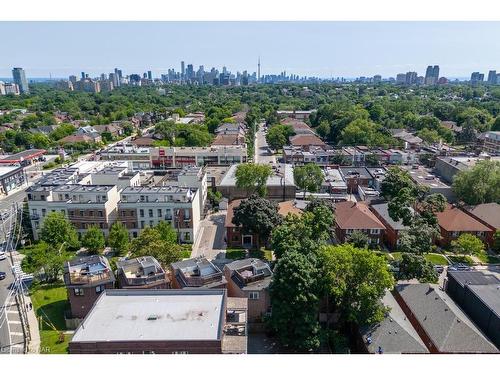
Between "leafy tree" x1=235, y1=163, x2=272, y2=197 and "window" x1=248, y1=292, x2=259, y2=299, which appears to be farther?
"leafy tree" x1=235, y1=163, x2=272, y2=197

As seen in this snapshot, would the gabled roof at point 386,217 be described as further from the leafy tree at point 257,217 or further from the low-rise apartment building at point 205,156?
the low-rise apartment building at point 205,156

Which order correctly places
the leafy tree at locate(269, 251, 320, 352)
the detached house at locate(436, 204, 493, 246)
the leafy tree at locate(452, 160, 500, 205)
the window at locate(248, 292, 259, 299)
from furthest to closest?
the leafy tree at locate(452, 160, 500, 205) < the detached house at locate(436, 204, 493, 246) < the window at locate(248, 292, 259, 299) < the leafy tree at locate(269, 251, 320, 352)

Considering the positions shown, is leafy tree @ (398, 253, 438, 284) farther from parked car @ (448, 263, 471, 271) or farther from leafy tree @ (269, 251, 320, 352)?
leafy tree @ (269, 251, 320, 352)

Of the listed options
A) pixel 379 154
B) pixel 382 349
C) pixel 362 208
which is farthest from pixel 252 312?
pixel 379 154

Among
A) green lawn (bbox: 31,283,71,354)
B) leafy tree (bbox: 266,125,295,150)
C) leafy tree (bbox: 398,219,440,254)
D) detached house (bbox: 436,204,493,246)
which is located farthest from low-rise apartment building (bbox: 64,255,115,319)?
leafy tree (bbox: 266,125,295,150)

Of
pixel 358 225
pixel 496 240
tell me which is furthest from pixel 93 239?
pixel 496 240

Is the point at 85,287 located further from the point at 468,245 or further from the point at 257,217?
the point at 468,245

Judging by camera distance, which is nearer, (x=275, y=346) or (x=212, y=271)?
(x=275, y=346)

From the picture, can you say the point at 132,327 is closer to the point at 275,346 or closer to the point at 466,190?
the point at 275,346
